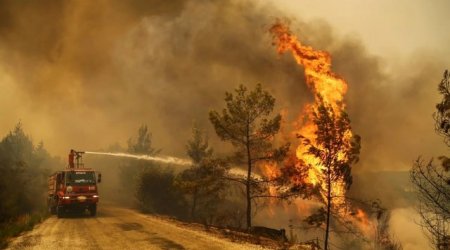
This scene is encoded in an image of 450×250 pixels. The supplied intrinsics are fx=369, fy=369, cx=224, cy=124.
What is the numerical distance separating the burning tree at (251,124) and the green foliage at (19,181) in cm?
2033

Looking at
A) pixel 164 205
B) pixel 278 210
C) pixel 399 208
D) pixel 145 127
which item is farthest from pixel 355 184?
pixel 145 127

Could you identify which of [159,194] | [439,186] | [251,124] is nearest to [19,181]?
[159,194]

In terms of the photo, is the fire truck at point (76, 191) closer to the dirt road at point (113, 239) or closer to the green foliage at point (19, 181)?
the dirt road at point (113, 239)

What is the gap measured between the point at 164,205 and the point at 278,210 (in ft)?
88.0

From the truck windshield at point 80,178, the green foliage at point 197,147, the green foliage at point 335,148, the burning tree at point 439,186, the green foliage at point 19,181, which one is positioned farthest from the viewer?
the green foliage at point 197,147

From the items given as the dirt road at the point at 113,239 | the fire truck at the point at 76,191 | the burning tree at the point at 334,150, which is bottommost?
the dirt road at the point at 113,239

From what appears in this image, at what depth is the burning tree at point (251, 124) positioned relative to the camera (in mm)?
24375

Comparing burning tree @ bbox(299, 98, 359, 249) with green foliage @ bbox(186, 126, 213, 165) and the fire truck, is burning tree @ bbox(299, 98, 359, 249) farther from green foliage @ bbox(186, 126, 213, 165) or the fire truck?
green foliage @ bbox(186, 126, 213, 165)

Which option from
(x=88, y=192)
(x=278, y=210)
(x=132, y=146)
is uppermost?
(x=132, y=146)

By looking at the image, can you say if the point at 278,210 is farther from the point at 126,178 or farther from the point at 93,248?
the point at 93,248

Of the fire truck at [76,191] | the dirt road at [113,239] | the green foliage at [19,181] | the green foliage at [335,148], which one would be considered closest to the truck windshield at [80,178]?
the fire truck at [76,191]

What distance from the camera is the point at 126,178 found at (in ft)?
203

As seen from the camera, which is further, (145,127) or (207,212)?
(145,127)

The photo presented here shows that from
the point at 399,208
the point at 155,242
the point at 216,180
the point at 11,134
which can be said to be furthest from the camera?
the point at 11,134
